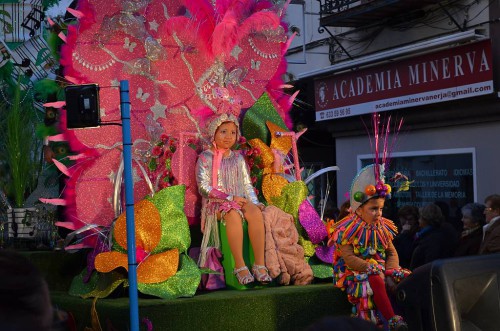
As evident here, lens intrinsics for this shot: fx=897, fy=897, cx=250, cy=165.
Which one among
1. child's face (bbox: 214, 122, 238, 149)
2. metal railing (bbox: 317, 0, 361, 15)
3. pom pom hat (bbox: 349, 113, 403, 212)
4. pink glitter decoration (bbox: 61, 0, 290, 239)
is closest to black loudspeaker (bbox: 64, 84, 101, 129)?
pink glitter decoration (bbox: 61, 0, 290, 239)

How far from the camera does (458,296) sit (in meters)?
3.60

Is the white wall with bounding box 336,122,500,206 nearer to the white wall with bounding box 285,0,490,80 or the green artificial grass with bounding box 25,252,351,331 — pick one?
the white wall with bounding box 285,0,490,80

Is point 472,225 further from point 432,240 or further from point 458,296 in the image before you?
point 458,296

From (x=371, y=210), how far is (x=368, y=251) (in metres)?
0.29

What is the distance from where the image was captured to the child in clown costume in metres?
6.18

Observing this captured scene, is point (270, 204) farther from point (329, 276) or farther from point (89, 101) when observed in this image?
point (89, 101)

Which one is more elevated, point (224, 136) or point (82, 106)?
point (82, 106)

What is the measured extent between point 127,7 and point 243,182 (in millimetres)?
1762

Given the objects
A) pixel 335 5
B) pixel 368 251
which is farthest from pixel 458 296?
pixel 335 5

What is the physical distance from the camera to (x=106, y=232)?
7.05 meters

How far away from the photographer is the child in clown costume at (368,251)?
618 cm

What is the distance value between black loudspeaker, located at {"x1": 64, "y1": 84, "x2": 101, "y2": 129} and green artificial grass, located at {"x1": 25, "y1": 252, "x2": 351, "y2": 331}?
128 centimetres

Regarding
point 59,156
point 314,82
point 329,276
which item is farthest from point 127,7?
point 314,82

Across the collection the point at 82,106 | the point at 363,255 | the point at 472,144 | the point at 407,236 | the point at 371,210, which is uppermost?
the point at 82,106
